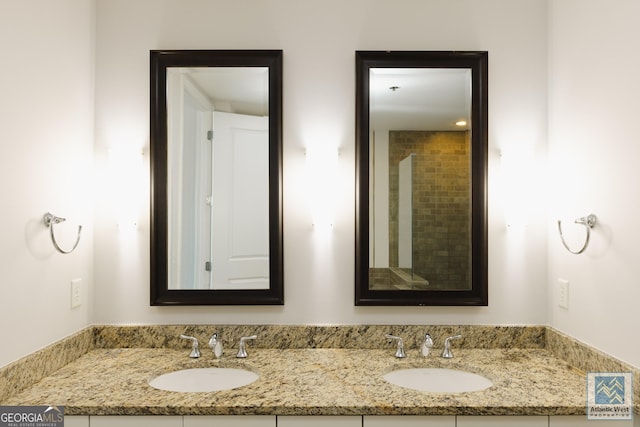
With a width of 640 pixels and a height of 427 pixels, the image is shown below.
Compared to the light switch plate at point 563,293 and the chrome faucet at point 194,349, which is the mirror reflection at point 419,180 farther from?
the chrome faucet at point 194,349

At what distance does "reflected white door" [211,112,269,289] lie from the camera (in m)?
2.07

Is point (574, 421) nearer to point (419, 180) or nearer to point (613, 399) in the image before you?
point (613, 399)

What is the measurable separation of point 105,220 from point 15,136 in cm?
63

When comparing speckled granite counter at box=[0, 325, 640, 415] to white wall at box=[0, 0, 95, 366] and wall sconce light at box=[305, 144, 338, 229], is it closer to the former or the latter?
white wall at box=[0, 0, 95, 366]

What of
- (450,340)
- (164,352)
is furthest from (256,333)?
(450,340)

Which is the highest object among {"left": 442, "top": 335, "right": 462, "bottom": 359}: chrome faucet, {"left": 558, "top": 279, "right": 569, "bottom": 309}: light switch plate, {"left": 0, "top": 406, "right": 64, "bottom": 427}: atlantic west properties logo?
{"left": 558, "top": 279, "right": 569, "bottom": 309}: light switch plate

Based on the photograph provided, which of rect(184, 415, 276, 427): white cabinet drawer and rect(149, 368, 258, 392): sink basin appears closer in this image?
rect(184, 415, 276, 427): white cabinet drawer

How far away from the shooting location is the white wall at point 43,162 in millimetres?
1539

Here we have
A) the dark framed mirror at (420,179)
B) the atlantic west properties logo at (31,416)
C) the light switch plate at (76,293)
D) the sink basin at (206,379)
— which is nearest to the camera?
the atlantic west properties logo at (31,416)

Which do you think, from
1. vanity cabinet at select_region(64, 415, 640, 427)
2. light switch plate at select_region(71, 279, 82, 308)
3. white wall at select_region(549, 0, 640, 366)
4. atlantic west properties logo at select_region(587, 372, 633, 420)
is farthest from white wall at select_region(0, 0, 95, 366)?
white wall at select_region(549, 0, 640, 366)

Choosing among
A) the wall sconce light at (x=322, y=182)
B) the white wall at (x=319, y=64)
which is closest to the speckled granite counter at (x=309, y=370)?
the white wall at (x=319, y=64)

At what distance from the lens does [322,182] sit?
212 cm

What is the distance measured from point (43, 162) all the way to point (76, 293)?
1.90 feet

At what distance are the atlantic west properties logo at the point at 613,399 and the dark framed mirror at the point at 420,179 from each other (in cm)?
59
